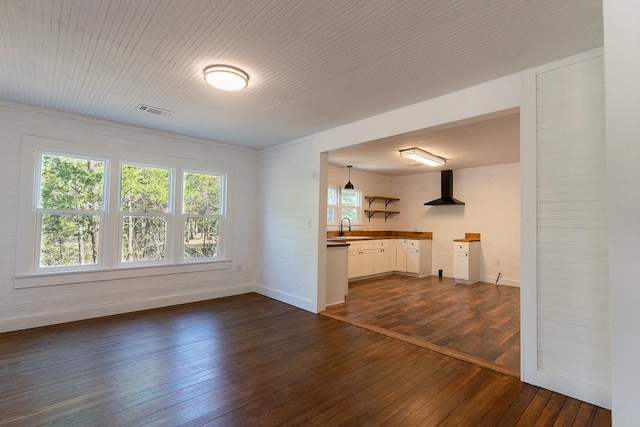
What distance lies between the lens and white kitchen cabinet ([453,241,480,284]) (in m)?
6.41

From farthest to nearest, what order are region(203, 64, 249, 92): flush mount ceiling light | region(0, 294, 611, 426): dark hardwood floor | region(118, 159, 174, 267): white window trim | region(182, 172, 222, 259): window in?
region(182, 172, 222, 259): window < region(118, 159, 174, 267): white window trim < region(203, 64, 249, 92): flush mount ceiling light < region(0, 294, 611, 426): dark hardwood floor

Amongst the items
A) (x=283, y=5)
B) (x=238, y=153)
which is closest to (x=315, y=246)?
(x=238, y=153)

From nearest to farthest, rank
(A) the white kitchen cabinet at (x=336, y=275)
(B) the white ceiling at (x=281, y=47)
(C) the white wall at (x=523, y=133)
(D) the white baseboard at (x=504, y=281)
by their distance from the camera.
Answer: (B) the white ceiling at (x=281, y=47) → (C) the white wall at (x=523, y=133) → (A) the white kitchen cabinet at (x=336, y=275) → (D) the white baseboard at (x=504, y=281)

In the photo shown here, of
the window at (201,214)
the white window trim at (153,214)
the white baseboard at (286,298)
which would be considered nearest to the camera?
the white window trim at (153,214)

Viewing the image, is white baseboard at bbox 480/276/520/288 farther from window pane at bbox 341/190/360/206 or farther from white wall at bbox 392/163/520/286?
window pane at bbox 341/190/360/206

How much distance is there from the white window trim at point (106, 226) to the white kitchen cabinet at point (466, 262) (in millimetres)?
4696

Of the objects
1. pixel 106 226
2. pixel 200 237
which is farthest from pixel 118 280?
pixel 200 237

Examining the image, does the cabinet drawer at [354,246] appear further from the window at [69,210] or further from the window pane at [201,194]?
the window at [69,210]

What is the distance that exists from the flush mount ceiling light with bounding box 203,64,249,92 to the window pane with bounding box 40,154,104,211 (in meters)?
2.55

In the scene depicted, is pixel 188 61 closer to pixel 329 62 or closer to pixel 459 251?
pixel 329 62

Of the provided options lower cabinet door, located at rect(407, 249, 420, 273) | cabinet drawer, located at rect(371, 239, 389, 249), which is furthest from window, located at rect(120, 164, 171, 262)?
lower cabinet door, located at rect(407, 249, 420, 273)

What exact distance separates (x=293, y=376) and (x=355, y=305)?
228 centimetres

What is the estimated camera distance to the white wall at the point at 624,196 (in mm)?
1341

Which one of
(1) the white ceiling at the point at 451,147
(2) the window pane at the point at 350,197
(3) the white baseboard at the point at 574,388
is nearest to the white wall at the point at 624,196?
(3) the white baseboard at the point at 574,388
